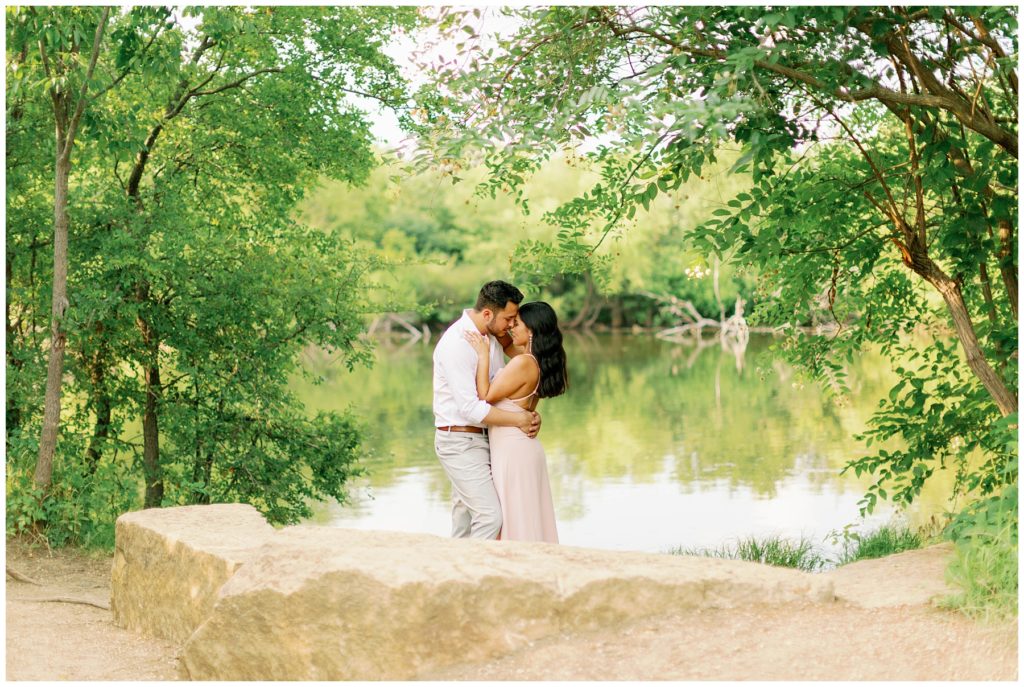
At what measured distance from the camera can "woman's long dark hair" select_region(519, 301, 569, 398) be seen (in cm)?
682

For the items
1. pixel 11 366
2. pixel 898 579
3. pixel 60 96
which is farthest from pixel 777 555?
pixel 60 96

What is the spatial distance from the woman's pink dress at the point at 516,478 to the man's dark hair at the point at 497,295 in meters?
0.58

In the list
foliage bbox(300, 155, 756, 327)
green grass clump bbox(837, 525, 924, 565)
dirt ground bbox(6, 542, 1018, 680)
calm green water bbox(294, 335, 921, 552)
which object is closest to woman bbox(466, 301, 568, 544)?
dirt ground bbox(6, 542, 1018, 680)

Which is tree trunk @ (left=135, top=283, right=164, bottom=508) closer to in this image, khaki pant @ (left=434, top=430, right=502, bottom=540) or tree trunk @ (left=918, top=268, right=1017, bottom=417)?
khaki pant @ (left=434, top=430, right=502, bottom=540)

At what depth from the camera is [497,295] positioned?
678 centimetres

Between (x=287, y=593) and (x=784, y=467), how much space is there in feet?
47.7

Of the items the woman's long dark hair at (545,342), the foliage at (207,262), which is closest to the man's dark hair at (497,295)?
the woman's long dark hair at (545,342)

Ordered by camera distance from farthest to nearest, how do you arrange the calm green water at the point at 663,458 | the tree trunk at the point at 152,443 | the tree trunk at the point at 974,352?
the calm green water at the point at 663,458
the tree trunk at the point at 152,443
the tree trunk at the point at 974,352

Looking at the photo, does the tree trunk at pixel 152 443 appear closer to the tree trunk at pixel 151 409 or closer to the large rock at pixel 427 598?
the tree trunk at pixel 151 409

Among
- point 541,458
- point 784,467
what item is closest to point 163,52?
point 541,458

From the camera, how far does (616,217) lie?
7.46m

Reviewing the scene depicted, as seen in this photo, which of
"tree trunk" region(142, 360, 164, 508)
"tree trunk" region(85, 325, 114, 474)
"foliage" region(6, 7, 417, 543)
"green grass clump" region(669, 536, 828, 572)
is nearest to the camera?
"foliage" region(6, 7, 417, 543)

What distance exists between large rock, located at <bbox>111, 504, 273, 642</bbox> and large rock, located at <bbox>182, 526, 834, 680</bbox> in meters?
0.69

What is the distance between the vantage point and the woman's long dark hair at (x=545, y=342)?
6.82 metres
